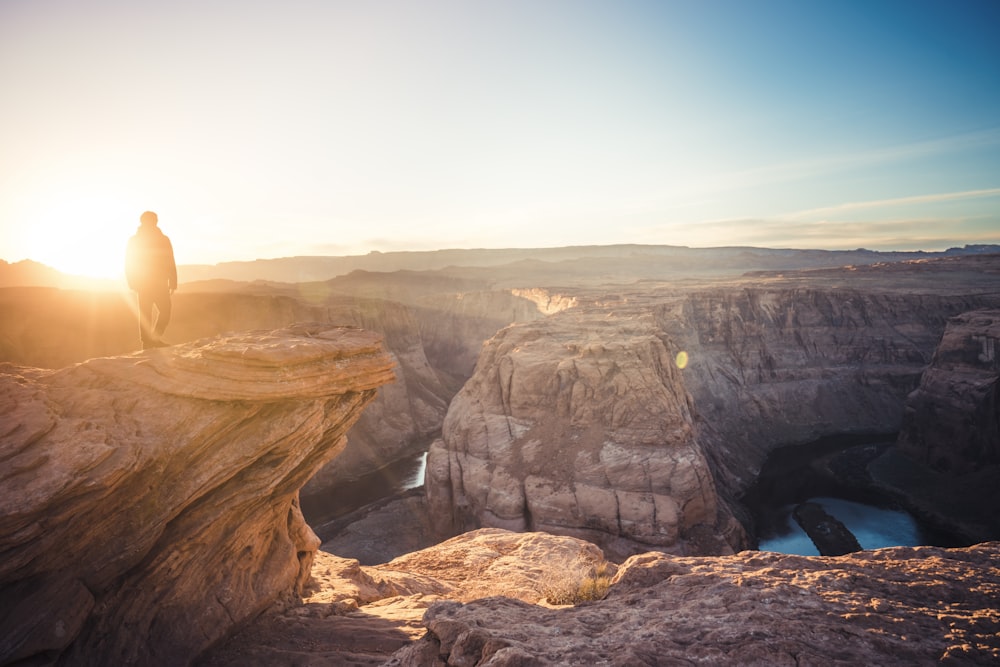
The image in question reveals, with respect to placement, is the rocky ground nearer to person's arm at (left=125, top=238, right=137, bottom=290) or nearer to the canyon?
the canyon

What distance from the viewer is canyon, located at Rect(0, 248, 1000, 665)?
6266 mm

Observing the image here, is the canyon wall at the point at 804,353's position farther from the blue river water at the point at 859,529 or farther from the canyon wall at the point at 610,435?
the blue river water at the point at 859,529

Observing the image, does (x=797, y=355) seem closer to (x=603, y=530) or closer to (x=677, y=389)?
(x=677, y=389)

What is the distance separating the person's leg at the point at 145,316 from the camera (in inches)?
395

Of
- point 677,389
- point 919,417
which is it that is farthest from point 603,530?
point 919,417

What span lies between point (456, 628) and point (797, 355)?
58665 mm

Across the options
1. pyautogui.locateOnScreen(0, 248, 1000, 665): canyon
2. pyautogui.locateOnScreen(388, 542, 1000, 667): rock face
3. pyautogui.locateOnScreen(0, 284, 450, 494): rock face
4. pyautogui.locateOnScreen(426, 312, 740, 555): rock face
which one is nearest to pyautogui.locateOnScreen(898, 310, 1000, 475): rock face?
pyautogui.locateOnScreen(0, 248, 1000, 665): canyon

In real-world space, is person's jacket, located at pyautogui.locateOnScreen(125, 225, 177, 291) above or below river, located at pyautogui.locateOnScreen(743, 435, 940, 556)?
above

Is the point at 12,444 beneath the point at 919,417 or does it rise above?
above

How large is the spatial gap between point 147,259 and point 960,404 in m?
53.3

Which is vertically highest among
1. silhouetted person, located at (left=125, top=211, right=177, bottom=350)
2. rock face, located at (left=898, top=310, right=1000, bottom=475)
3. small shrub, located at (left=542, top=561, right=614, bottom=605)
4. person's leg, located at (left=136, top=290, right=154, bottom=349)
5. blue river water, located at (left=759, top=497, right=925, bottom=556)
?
silhouetted person, located at (left=125, top=211, right=177, bottom=350)

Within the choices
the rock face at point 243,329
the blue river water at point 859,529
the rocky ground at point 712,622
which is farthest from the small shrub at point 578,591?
the blue river water at point 859,529

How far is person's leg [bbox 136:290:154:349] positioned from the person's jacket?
18 centimetres

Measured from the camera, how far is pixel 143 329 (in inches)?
409
